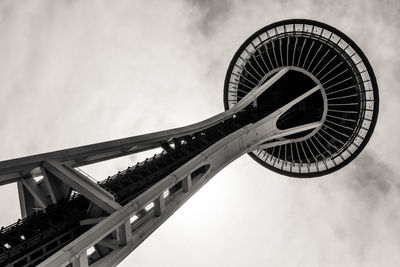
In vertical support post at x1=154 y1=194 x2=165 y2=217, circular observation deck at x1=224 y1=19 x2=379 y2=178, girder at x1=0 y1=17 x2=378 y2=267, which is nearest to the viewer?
girder at x1=0 y1=17 x2=378 y2=267

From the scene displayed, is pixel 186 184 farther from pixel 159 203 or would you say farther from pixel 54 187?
pixel 54 187

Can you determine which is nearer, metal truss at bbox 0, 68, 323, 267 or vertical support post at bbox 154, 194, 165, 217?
metal truss at bbox 0, 68, 323, 267

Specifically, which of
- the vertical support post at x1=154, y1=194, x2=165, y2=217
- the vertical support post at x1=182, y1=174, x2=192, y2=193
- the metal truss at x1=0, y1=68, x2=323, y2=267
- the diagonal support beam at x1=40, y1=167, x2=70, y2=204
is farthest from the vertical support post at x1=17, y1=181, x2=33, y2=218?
the vertical support post at x1=182, y1=174, x2=192, y2=193

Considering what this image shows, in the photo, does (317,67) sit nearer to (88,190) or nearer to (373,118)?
(373,118)

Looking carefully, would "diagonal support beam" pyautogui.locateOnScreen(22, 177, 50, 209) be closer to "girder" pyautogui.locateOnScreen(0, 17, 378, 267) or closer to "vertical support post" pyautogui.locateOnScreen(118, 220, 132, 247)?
"girder" pyautogui.locateOnScreen(0, 17, 378, 267)

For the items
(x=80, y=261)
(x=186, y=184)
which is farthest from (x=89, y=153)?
(x=186, y=184)

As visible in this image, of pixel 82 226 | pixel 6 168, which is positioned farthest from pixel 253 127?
pixel 6 168
